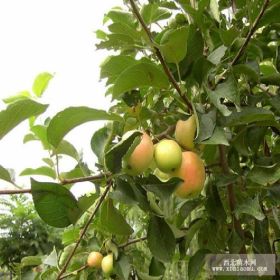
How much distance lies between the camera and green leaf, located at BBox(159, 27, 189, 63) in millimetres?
652

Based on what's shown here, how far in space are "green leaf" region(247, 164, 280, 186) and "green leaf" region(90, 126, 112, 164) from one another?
0.28 metres

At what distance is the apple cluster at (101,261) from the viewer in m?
1.01

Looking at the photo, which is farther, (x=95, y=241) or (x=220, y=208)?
(x=95, y=241)

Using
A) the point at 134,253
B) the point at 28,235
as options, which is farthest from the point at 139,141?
the point at 28,235

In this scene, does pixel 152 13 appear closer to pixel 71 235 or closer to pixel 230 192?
pixel 230 192

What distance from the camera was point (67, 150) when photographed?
0.80 m

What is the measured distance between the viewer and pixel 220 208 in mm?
866

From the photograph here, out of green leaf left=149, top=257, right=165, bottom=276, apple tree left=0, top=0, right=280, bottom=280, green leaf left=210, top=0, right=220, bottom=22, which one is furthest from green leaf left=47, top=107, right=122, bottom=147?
green leaf left=149, top=257, right=165, bottom=276

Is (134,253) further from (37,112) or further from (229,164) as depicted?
(37,112)

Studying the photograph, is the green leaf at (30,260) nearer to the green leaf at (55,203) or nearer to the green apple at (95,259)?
the green apple at (95,259)

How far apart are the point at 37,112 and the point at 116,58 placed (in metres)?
0.19

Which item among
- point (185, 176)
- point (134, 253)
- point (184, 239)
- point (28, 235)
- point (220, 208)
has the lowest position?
point (28, 235)

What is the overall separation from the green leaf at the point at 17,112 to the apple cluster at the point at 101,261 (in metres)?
0.47

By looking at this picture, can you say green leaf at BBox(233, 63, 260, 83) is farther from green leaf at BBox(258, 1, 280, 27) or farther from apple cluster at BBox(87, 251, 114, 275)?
apple cluster at BBox(87, 251, 114, 275)
